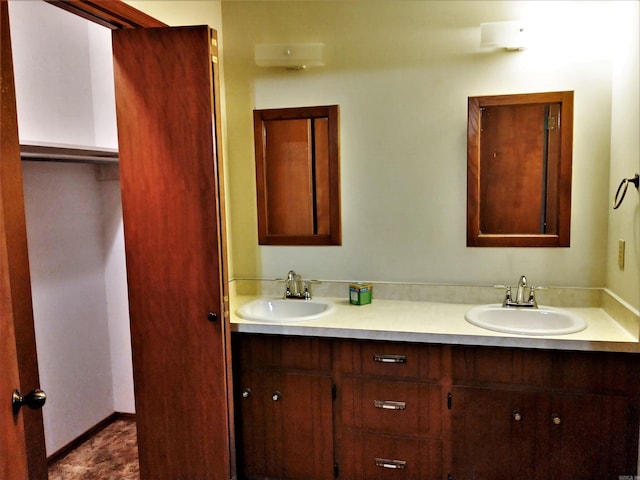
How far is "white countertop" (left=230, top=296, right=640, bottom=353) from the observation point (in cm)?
185

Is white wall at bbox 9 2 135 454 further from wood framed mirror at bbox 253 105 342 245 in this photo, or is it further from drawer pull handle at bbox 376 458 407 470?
drawer pull handle at bbox 376 458 407 470

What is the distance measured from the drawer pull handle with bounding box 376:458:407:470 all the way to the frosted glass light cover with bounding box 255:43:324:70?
1994 mm

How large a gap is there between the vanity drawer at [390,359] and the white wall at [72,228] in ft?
5.12

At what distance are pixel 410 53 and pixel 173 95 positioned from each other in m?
1.23

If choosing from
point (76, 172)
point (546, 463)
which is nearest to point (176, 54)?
point (76, 172)

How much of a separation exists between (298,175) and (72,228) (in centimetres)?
134

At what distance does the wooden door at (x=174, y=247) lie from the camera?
1.94 metres

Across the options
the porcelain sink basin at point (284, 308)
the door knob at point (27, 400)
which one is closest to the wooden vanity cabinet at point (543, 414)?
the porcelain sink basin at point (284, 308)

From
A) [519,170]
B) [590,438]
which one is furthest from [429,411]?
[519,170]

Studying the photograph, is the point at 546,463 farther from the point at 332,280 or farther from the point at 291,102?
the point at 291,102

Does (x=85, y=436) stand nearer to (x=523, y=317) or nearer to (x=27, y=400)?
(x=27, y=400)

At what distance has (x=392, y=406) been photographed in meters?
2.07

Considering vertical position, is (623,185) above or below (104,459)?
above

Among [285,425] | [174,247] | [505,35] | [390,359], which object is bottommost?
[285,425]
